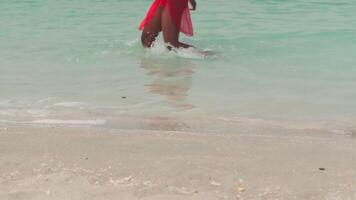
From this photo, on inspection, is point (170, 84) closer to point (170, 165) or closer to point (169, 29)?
point (169, 29)

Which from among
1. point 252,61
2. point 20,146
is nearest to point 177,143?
point 20,146

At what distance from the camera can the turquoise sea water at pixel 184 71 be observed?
4.02 meters

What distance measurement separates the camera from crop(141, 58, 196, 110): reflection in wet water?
4465 mm

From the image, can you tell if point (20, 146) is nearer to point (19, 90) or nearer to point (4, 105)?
point (4, 105)

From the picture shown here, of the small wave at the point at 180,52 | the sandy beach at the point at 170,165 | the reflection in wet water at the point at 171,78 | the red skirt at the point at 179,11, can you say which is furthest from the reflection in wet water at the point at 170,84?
the red skirt at the point at 179,11

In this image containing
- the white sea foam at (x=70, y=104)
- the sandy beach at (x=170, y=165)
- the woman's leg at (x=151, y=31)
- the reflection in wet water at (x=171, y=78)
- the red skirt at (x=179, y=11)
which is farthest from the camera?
the woman's leg at (x=151, y=31)

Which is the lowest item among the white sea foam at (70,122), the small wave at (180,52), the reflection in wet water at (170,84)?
the small wave at (180,52)

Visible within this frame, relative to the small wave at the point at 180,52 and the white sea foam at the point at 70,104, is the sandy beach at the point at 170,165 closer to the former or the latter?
the white sea foam at the point at 70,104

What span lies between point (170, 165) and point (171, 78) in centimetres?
260

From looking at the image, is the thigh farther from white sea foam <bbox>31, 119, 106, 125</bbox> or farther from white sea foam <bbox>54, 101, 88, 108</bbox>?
white sea foam <bbox>31, 119, 106, 125</bbox>

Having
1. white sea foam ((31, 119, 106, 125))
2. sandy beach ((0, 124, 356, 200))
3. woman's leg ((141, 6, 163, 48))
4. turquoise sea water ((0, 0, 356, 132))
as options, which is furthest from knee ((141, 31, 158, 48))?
sandy beach ((0, 124, 356, 200))

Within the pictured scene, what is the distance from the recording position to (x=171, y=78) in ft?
17.1

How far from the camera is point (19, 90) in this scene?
472cm

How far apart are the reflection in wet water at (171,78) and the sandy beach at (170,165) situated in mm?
1088
